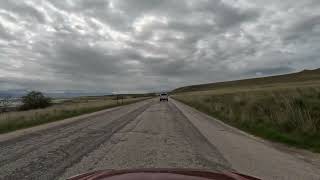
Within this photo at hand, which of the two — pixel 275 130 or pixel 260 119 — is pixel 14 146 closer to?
pixel 275 130

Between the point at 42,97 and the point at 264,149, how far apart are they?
71835 mm

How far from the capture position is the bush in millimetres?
74500

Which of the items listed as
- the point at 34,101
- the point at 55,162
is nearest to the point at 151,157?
the point at 55,162

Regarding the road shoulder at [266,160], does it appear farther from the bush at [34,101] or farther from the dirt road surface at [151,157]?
the bush at [34,101]

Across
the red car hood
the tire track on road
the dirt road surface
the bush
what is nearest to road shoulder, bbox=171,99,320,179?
the dirt road surface

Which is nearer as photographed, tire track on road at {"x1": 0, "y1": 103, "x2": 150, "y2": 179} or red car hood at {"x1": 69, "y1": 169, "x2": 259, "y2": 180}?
red car hood at {"x1": 69, "y1": 169, "x2": 259, "y2": 180}

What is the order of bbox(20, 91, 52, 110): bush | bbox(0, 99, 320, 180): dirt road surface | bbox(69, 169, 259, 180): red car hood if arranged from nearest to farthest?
bbox(69, 169, 259, 180): red car hood, bbox(0, 99, 320, 180): dirt road surface, bbox(20, 91, 52, 110): bush

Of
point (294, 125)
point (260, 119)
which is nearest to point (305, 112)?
point (294, 125)

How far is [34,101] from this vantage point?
246 feet

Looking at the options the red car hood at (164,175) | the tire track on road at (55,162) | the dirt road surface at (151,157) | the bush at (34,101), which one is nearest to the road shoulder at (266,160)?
the dirt road surface at (151,157)

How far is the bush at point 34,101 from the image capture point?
74500 mm

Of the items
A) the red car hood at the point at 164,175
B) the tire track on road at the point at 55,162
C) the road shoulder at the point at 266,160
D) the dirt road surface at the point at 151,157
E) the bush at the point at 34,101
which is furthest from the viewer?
the bush at the point at 34,101

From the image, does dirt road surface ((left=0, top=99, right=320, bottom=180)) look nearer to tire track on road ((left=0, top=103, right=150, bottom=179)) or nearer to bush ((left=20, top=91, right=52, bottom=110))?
tire track on road ((left=0, top=103, right=150, bottom=179))

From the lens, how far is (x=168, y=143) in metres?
11.5
